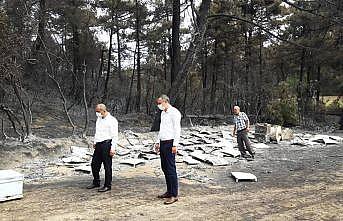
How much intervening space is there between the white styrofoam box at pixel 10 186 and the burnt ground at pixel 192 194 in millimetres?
133

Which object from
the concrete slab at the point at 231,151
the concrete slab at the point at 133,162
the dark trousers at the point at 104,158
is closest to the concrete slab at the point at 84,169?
the concrete slab at the point at 133,162

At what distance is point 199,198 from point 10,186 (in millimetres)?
3102

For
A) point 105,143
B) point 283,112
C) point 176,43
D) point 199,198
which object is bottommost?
point 199,198

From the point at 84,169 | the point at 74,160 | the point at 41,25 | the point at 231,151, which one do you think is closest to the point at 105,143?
the point at 84,169

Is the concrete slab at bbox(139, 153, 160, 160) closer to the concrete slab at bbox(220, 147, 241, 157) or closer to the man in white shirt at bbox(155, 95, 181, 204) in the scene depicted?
the concrete slab at bbox(220, 147, 241, 157)

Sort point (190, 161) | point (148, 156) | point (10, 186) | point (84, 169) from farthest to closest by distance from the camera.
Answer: point (148, 156), point (190, 161), point (84, 169), point (10, 186)

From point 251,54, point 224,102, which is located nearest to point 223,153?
point 224,102

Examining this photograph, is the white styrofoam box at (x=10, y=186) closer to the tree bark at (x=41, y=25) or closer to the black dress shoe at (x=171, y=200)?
the black dress shoe at (x=171, y=200)

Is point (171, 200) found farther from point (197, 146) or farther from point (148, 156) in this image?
point (197, 146)

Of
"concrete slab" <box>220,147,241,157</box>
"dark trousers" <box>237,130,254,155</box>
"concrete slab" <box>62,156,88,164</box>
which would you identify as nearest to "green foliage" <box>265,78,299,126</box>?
"concrete slab" <box>220,147,241,157</box>

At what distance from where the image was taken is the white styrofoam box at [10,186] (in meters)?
6.25

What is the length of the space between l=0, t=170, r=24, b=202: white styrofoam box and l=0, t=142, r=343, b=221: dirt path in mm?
139

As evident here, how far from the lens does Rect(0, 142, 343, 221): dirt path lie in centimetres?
558

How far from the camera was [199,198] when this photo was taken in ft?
21.3
